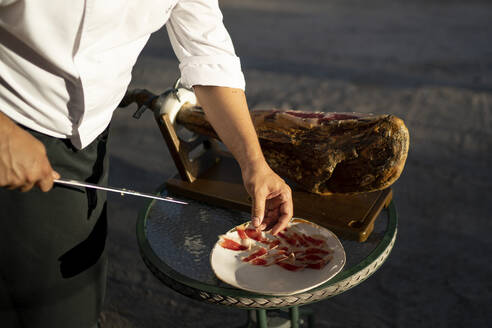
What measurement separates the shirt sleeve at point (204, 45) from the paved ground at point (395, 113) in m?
1.24

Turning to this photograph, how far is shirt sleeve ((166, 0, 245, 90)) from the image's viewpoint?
1201 mm

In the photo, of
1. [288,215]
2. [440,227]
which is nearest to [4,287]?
[288,215]

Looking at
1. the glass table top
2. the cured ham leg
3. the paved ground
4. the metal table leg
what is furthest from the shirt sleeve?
the paved ground

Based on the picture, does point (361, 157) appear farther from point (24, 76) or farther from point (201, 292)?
point (24, 76)

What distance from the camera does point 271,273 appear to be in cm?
117

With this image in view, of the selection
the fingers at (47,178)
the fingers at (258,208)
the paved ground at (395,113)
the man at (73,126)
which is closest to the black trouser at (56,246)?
the man at (73,126)

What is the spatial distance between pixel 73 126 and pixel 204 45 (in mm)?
364

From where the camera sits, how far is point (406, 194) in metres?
2.88

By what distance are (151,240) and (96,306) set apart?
0.21 m

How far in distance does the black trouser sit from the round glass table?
0.16 metres

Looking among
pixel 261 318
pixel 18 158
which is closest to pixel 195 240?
pixel 261 318

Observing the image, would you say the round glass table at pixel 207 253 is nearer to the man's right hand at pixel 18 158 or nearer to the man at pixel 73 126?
the man at pixel 73 126

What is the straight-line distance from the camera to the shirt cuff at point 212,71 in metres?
1.21

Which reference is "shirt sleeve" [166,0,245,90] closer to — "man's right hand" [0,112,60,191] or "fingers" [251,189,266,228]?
"fingers" [251,189,266,228]
